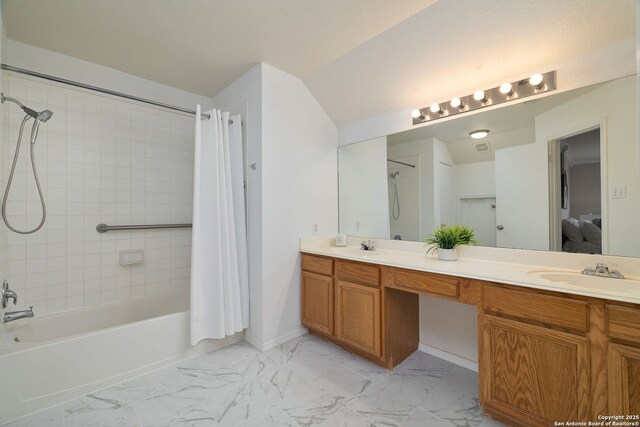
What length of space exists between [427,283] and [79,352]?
88.9 inches

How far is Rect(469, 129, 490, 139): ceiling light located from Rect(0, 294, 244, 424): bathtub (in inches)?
103

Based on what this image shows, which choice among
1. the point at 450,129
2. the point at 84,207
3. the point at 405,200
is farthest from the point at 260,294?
the point at 450,129

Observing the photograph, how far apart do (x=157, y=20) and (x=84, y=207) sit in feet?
5.35

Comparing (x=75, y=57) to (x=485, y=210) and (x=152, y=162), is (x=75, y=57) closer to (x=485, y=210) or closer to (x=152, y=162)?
(x=152, y=162)

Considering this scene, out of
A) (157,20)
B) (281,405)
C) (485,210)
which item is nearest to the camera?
(281,405)

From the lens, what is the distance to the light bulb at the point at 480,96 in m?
1.88

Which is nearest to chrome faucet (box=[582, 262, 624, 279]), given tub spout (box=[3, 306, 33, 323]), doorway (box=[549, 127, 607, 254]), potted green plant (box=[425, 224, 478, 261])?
doorway (box=[549, 127, 607, 254])

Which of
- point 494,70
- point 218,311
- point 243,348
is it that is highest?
point 494,70

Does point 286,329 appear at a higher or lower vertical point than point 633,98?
lower

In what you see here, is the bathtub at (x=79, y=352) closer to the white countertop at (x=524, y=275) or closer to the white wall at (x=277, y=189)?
the white wall at (x=277, y=189)

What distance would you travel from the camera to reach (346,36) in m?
1.98

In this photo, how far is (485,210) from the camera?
198cm

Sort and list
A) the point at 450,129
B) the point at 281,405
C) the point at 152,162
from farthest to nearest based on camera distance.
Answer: the point at 152,162, the point at 450,129, the point at 281,405

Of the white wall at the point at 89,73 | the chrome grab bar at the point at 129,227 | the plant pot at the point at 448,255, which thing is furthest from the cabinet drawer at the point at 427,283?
the white wall at the point at 89,73
